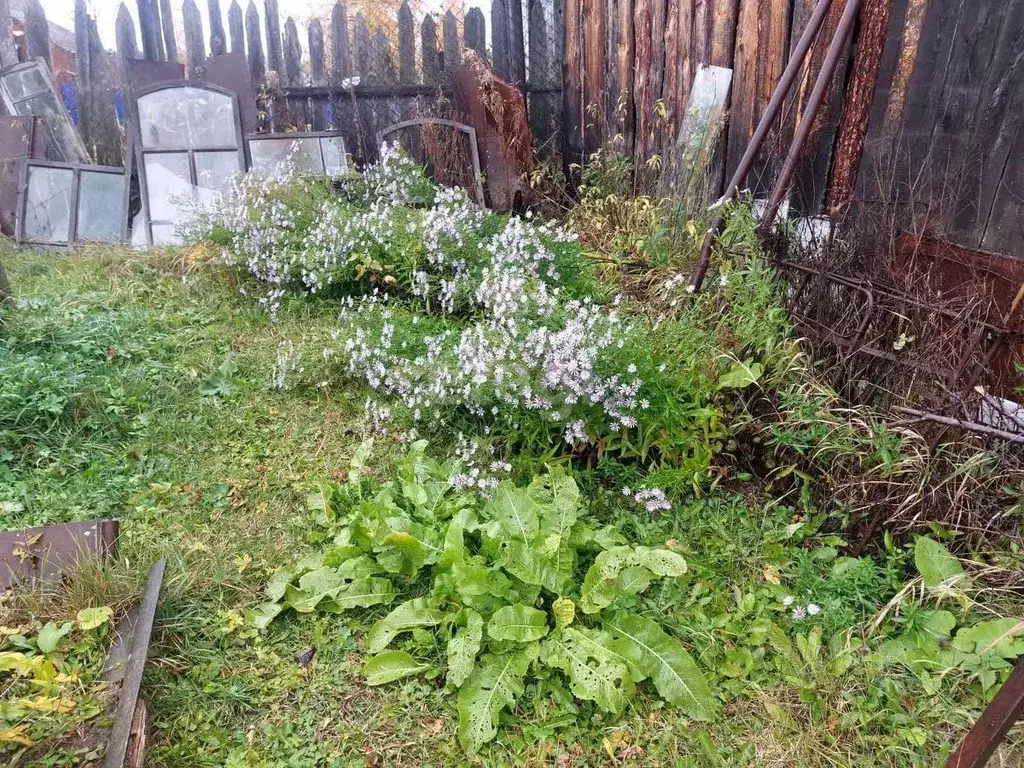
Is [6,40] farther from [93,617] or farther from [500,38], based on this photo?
[93,617]

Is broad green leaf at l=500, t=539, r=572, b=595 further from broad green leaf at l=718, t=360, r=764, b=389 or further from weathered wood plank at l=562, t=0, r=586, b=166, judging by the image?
weathered wood plank at l=562, t=0, r=586, b=166

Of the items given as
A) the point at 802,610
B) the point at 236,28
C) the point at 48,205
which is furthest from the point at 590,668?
the point at 236,28

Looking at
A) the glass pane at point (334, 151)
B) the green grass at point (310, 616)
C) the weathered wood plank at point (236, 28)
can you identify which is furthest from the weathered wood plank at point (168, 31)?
the green grass at point (310, 616)

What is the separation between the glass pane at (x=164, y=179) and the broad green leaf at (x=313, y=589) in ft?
16.5

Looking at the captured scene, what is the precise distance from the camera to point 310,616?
2.38 m

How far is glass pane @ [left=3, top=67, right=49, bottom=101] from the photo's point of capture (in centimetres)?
666

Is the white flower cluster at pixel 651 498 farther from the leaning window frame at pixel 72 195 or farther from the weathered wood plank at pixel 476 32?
the leaning window frame at pixel 72 195

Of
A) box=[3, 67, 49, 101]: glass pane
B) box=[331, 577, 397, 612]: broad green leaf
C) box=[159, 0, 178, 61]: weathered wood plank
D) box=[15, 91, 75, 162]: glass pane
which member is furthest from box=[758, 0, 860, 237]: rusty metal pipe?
box=[3, 67, 49, 101]: glass pane

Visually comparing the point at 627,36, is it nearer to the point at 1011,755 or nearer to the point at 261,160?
the point at 261,160

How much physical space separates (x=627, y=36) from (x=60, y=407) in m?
4.98

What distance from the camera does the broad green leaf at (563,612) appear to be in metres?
2.19

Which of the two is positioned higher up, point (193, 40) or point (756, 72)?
point (193, 40)

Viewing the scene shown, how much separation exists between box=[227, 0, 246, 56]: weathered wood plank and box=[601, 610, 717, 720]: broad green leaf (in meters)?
6.96

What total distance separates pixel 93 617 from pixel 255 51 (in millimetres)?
6550
